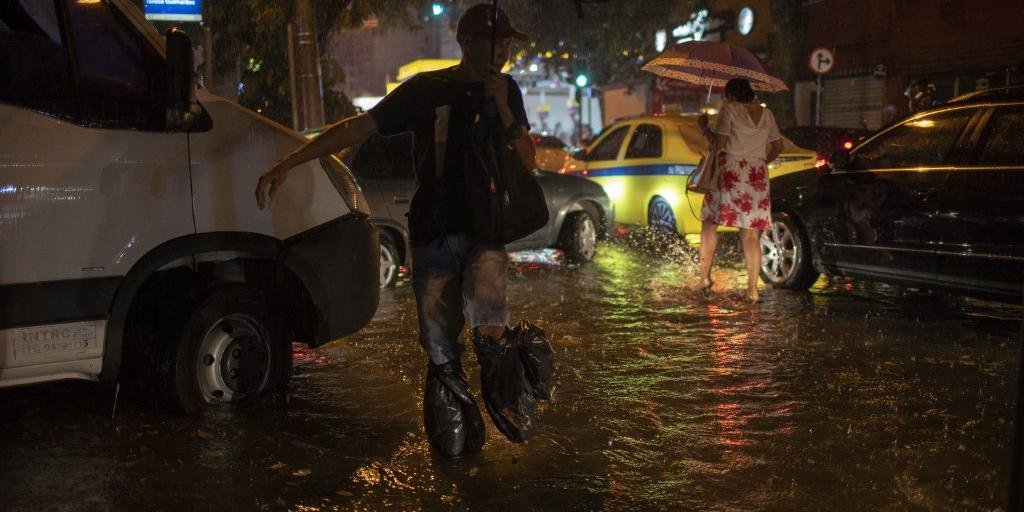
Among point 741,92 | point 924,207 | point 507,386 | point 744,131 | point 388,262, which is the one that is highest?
point 741,92

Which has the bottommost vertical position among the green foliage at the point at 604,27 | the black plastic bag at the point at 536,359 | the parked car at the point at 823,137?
the black plastic bag at the point at 536,359

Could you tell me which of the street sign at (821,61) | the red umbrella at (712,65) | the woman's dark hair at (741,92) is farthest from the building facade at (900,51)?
the woman's dark hair at (741,92)

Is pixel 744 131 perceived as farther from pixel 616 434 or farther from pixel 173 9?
pixel 173 9

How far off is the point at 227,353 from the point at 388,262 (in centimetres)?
394

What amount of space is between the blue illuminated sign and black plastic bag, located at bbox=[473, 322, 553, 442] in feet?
26.9

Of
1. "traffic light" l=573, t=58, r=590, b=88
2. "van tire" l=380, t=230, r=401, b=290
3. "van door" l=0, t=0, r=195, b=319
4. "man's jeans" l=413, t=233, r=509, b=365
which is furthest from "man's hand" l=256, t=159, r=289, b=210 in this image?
"traffic light" l=573, t=58, r=590, b=88

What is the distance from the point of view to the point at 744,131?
7891 mm

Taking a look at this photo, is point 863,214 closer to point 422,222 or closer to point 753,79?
point 753,79

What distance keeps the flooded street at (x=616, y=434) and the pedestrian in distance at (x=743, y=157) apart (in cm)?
107

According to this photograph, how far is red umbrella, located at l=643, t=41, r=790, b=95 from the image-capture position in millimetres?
8805

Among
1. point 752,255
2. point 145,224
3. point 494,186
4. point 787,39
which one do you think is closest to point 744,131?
point 752,255

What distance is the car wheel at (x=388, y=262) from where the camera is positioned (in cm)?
893

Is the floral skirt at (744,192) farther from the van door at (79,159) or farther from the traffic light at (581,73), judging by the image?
the traffic light at (581,73)

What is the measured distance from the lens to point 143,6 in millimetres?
11422
